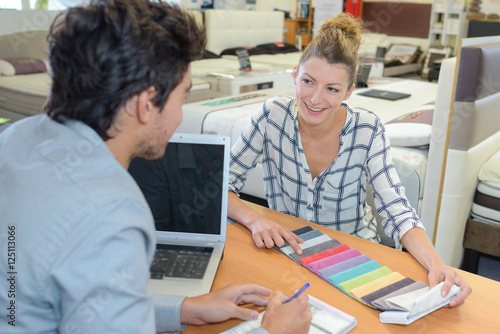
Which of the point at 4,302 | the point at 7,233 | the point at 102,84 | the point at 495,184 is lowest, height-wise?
the point at 495,184

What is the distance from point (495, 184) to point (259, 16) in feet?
15.1

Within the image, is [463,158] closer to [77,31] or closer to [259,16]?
[77,31]

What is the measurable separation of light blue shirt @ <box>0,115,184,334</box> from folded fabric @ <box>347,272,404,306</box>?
1.50 feet

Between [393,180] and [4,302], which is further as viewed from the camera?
[393,180]

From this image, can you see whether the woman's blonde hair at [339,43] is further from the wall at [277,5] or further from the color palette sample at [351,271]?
the wall at [277,5]

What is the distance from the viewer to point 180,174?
104cm

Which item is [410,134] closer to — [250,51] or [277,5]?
[250,51]

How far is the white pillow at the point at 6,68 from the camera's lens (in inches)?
126

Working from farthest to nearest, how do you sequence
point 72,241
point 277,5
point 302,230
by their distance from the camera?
point 277,5
point 302,230
point 72,241

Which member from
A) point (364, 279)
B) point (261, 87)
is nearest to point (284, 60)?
point (261, 87)

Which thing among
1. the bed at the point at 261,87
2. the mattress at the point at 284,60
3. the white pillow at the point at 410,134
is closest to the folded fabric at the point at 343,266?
the bed at the point at 261,87

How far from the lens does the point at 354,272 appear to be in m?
0.99

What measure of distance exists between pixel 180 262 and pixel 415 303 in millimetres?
486

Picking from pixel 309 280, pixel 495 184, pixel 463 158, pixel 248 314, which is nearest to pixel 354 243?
pixel 309 280
